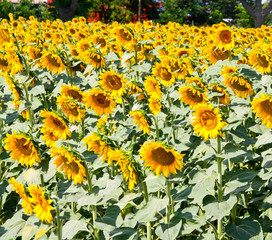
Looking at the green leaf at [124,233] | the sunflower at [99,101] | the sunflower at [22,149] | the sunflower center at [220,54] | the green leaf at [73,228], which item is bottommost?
the green leaf at [124,233]

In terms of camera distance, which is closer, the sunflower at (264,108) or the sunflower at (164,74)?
the sunflower at (264,108)

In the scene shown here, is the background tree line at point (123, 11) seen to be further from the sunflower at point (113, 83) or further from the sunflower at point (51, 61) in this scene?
the sunflower at point (113, 83)

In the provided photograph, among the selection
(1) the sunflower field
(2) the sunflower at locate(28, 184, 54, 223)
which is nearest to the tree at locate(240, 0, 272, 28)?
(1) the sunflower field

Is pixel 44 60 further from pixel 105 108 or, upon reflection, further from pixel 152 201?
pixel 152 201

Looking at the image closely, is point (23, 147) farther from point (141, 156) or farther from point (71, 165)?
point (141, 156)

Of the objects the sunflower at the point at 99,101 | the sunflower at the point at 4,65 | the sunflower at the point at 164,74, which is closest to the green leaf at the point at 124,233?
the sunflower at the point at 99,101

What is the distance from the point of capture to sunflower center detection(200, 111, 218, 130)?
2.40 metres

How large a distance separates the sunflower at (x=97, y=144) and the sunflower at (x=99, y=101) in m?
0.65

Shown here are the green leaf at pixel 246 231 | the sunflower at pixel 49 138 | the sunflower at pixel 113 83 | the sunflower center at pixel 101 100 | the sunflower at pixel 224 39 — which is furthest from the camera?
the sunflower at pixel 224 39

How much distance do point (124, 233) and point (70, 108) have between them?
1.07m

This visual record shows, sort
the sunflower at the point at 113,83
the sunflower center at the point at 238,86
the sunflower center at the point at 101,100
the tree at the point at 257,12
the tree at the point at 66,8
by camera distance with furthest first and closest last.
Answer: the tree at the point at 66,8 → the tree at the point at 257,12 → the sunflower at the point at 113,83 → the sunflower center at the point at 101,100 → the sunflower center at the point at 238,86

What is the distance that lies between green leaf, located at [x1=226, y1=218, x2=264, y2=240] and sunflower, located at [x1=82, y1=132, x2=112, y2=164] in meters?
1.02

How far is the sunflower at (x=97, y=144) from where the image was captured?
243 cm

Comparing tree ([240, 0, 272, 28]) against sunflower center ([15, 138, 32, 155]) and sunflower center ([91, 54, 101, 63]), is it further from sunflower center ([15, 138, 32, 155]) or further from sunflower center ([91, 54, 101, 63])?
sunflower center ([15, 138, 32, 155])
